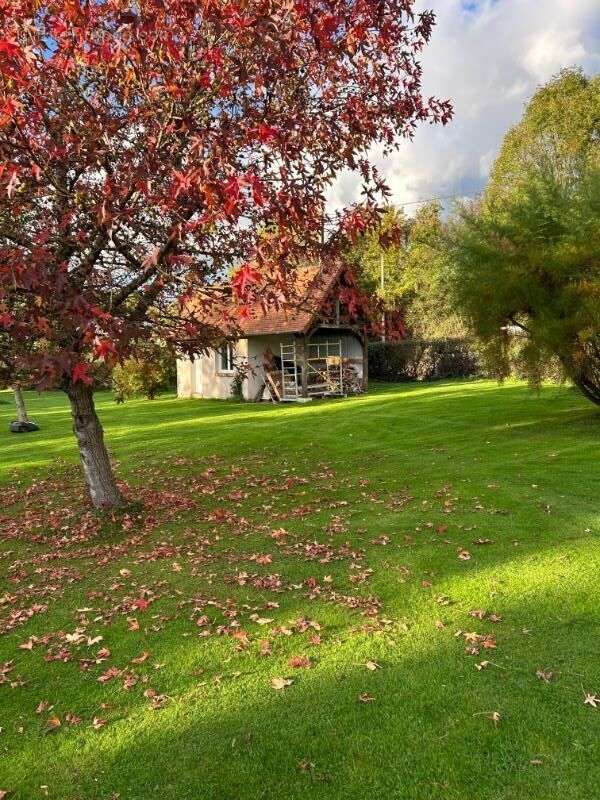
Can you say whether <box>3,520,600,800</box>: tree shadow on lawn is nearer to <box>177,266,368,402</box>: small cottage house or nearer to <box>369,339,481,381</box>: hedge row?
<box>177,266,368,402</box>: small cottage house

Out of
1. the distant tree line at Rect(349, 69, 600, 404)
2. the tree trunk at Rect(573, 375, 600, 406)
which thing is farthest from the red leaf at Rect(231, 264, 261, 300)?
the tree trunk at Rect(573, 375, 600, 406)

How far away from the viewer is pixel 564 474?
9.16 metres

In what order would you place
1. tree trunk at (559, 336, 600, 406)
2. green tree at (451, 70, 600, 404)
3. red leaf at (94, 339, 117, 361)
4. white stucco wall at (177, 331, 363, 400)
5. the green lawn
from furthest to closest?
1. white stucco wall at (177, 331, 363, 400)
2. tree trunk at (559, 336, 600, 406)
3. green tree at (451, 70, 600, 404)
4. red leaf at (94, 339, 117, 361)
5. the green lawn

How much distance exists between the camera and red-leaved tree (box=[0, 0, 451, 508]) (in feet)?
14.5

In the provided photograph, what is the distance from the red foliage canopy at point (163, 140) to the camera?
4.43 metres

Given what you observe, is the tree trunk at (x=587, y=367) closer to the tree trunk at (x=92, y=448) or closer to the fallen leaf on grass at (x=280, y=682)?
the tree trunk at (x=92, y=448)

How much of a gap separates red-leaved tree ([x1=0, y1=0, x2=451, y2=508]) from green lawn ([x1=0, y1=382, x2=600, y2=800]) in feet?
6.88

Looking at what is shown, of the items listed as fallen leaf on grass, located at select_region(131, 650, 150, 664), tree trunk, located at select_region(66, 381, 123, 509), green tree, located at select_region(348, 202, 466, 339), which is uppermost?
green tree, located at select_region(348, 202, 466, 339)

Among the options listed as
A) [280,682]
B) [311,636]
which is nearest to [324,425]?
[311,636]

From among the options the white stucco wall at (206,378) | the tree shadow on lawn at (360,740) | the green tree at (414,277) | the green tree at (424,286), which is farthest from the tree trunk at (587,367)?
the green tree at (414,277)

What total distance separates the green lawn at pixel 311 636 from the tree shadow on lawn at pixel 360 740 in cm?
1

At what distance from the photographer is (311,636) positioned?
462 centimetres

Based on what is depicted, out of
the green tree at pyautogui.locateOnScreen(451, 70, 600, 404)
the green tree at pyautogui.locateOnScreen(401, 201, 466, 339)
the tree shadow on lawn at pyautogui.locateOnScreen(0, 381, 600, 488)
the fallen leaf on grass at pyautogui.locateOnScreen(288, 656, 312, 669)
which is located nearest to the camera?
the fallen leaf on grass at pyautogui.locateOnScreen(288, 656, 312, 669)

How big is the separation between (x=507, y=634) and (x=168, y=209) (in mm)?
4361
